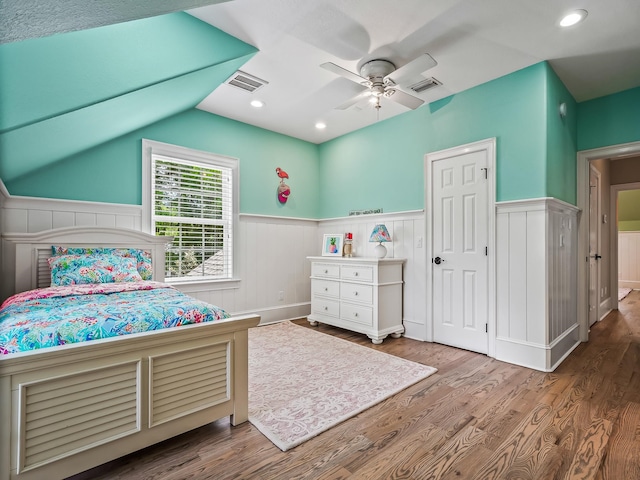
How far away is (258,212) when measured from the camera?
4.48m

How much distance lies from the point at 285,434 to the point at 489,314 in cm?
233

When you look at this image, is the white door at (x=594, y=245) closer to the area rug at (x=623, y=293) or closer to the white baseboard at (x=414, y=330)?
the white baseboard at (x=414, y=330)

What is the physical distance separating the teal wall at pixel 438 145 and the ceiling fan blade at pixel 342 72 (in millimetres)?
1327

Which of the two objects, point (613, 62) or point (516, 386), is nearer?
point (516, 386)

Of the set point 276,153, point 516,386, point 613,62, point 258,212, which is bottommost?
point 516,386

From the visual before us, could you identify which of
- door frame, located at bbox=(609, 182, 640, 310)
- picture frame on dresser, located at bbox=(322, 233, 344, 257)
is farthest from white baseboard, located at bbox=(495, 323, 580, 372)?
door frame, located at bbox=(609, 182, 640, 310)

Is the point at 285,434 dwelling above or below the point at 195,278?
below

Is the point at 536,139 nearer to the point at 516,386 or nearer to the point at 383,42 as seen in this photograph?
the point at 383,42

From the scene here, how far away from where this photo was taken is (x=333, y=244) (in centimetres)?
457

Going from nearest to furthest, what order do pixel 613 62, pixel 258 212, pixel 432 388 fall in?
pixel 432 388, pixel 613 62, pixel 258 212

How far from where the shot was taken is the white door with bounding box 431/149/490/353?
10.6 ft

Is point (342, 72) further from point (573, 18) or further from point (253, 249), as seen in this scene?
point (253, 249)

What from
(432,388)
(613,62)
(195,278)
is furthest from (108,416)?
(613,62)

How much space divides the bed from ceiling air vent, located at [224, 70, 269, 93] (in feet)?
7.80
